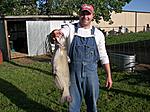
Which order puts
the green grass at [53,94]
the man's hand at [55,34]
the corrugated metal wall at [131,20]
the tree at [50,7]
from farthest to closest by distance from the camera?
the corrugated metal wall at [131,20] < the tree at [50,7] < the green grass at [53,94] < the man's hand at [55,34]

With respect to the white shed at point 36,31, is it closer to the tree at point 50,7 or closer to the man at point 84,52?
the tree at point 50,7

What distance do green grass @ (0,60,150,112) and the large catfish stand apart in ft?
7.81

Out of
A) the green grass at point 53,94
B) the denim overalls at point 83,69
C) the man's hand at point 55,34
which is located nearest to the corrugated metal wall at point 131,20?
the green grass at point 53,94

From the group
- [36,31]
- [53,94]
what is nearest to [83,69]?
[53,94]

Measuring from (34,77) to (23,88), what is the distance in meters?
1.57

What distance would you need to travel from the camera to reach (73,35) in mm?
3842

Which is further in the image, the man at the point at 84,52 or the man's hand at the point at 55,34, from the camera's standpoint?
the man at the point at 84,52

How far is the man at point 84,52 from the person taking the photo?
382cm

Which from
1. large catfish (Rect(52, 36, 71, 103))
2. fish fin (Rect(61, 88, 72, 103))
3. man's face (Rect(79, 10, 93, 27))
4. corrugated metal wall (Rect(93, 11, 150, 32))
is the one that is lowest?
fish fin (Rect(61, 88, 72, 103))

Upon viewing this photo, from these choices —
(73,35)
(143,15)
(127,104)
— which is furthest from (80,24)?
(143,15)

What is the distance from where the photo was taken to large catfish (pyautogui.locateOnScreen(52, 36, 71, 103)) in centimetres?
367

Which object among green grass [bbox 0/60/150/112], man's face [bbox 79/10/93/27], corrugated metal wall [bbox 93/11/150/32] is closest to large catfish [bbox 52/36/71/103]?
man's face [bbox 79/10/93/27]

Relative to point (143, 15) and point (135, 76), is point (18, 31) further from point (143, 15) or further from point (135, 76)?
point (143, 15)

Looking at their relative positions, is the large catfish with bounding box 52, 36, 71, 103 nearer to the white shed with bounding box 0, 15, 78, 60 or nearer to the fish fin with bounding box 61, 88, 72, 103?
the fish fin with bounding box 61, 88, 72, 103
